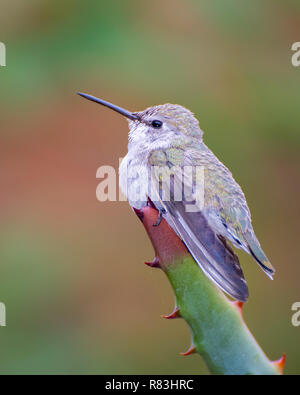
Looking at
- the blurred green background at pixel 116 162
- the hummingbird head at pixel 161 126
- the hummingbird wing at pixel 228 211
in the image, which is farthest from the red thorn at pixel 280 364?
the blurred green background at pixel 116 162

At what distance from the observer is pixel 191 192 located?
2488mm

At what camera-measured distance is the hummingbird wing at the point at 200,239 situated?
1.87 metres

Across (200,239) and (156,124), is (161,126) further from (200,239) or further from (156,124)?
(200,239)

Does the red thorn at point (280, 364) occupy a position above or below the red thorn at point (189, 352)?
below

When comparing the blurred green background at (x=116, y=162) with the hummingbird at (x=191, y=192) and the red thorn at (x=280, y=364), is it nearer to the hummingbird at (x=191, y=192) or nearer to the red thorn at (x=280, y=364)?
the hummingbird at (x=191, y=192)

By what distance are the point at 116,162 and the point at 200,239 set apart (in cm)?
283

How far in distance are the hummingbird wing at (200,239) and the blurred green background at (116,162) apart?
5.75 feet

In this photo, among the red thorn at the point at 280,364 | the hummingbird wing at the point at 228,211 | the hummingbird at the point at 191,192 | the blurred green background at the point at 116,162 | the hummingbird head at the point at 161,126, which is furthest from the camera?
the blurred green background at the point at 116,162

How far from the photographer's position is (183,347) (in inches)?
180

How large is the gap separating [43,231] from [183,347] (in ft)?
4.70

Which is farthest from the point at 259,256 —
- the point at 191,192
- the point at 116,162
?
the point at 116,162

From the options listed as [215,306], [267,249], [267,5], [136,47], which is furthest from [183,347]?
[215,306]

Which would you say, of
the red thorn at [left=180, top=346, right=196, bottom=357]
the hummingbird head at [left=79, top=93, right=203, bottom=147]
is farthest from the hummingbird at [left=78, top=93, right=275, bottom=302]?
the red thorn at [left=180, top=346, right=196, bottom=357]
